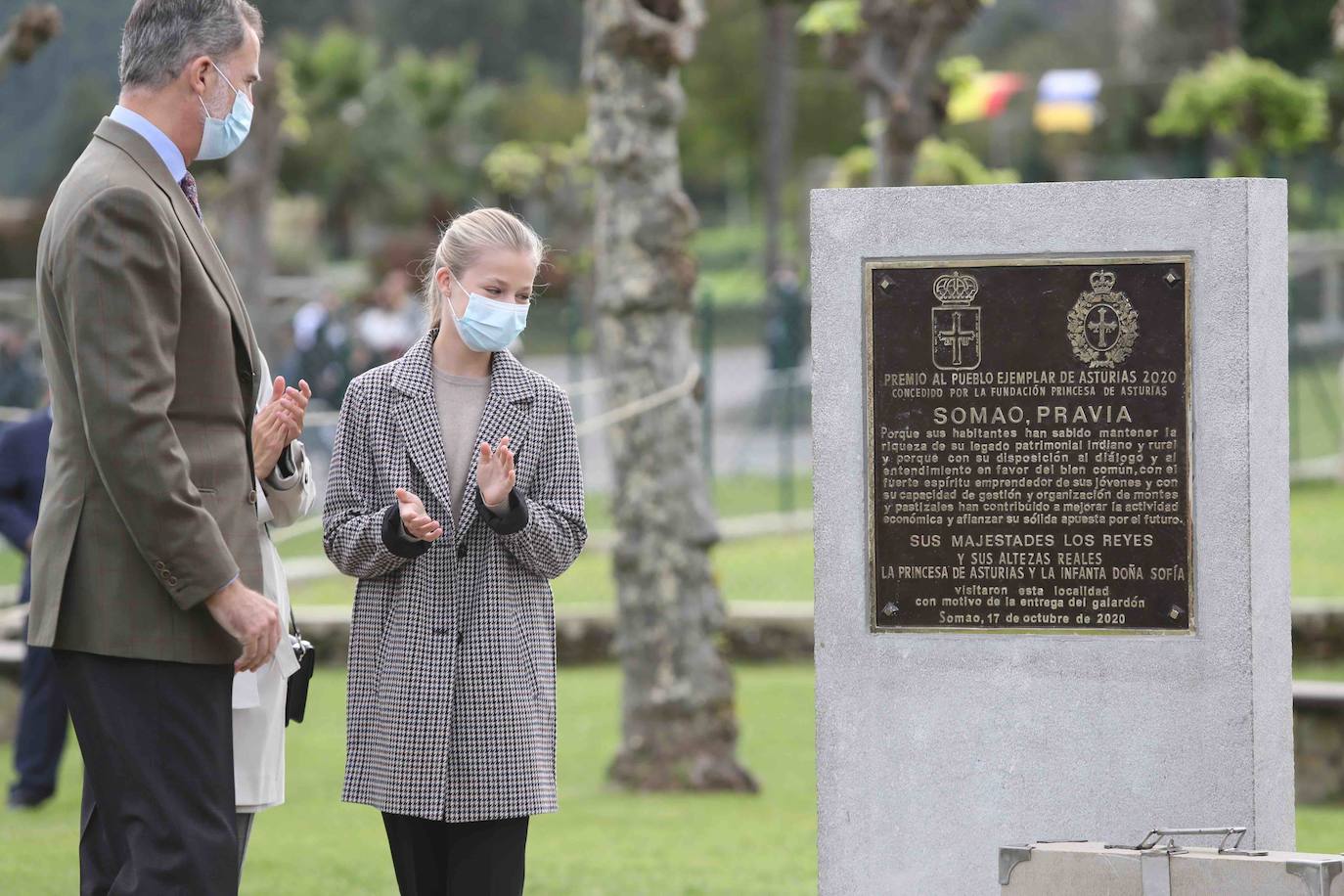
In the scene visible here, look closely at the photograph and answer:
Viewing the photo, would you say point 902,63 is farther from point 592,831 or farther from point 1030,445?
point 1030,445

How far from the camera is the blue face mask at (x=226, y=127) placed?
411 cm

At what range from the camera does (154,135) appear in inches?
160

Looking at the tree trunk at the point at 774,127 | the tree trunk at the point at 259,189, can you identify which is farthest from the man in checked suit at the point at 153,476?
the tree trunk at the point at 774,127

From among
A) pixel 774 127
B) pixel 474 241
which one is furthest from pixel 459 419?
pixel 774 127

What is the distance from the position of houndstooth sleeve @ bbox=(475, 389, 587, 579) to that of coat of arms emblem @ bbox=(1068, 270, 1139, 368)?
130 centimetres

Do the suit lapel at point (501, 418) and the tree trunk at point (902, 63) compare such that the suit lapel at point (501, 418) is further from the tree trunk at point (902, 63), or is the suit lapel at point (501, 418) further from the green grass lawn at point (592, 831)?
the tree trunk at point (902, 63)

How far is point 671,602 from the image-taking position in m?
9.22

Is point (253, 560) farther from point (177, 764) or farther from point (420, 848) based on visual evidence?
point (420, 848)

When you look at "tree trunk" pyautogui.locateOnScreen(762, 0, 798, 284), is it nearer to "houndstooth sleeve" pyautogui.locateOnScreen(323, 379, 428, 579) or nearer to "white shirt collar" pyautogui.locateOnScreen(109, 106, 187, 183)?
"houndstooth sleeve" pyautogui.locateOnScreen(323, 379, 428, 579)

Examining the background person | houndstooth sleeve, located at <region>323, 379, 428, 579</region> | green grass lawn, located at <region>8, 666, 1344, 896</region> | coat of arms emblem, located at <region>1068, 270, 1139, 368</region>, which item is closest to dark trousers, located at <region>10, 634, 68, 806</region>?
the background person

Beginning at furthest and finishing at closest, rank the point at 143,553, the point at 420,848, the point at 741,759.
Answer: the point at 741,759 → the point at 420,848 → the point at 143,553

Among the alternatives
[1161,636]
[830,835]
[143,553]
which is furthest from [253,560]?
[1161,636]

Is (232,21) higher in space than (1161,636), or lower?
higher

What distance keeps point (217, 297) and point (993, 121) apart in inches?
2035
